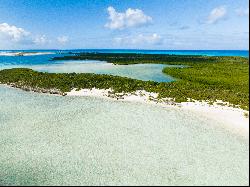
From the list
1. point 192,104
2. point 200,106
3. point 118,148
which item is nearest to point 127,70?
point 192,104

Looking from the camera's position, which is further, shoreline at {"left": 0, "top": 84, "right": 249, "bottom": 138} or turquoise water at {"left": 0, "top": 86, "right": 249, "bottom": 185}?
shoreline at {"left": 0, "top": 84, "right": 249, "bottom": 138}

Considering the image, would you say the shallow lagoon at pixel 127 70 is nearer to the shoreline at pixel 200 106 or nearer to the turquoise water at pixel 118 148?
the shoreline at pixel 200 106

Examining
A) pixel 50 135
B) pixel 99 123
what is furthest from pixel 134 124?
pixel 50 135

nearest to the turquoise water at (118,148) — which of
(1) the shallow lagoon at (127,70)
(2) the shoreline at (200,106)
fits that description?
(2) the shoreline at (200,106)

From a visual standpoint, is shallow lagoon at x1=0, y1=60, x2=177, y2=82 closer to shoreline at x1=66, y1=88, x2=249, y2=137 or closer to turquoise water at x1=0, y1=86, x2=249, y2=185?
shoreline at x1=66, y1=88, x2=249, y2=137

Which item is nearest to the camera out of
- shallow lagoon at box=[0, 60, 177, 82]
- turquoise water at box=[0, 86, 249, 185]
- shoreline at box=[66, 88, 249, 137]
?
turquoise water at box=[0, 86, 249, 185]

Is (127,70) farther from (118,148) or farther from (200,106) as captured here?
(118,148)

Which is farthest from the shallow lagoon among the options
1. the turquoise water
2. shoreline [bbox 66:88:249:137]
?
the turquoise water

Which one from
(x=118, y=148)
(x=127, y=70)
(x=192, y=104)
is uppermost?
(x=192, y=104)

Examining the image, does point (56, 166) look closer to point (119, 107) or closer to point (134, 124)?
point (134, 124)
